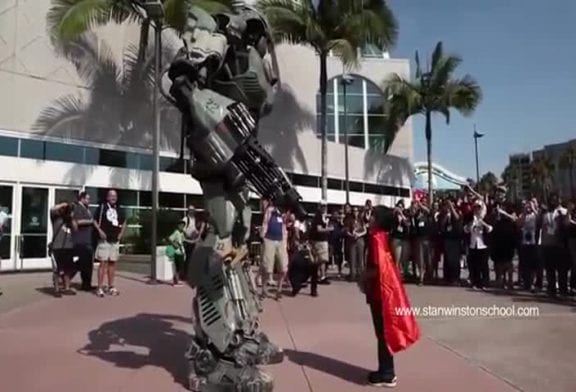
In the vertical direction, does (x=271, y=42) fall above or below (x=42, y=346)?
above

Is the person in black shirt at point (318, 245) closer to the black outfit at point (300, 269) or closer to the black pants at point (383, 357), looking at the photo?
the black outfit at point (300, 269)

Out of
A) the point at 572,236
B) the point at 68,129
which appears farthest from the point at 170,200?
the point at 572,236

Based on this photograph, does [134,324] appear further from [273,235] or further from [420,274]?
[420,274]

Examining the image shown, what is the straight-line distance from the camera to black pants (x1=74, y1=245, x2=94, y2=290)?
34.8ft

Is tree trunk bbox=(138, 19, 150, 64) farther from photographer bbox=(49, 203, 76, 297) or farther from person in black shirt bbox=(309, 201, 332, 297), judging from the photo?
person in black shirt bbox=(309, 201, 332, 297)

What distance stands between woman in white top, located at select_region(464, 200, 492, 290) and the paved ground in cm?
139

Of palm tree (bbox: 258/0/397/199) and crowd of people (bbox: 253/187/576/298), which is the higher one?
palm tree (bbox: 258/0/397/199)

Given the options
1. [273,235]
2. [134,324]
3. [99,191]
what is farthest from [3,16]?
[134,324]

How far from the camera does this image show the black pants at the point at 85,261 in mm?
10617

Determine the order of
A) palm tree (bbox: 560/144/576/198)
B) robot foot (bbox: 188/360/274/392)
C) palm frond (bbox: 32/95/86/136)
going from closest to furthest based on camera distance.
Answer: robot foot (bbox: 188/360/274/392) → palm frond (bbox: 32/95/86/136) → palm tree (bbox: 560/144/576/198)

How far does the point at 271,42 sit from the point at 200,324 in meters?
2.71

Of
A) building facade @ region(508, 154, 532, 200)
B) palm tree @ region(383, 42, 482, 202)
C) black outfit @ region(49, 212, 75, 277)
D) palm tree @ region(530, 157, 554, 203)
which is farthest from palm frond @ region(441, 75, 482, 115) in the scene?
palm tree @ region(530, 157, 554, 203)

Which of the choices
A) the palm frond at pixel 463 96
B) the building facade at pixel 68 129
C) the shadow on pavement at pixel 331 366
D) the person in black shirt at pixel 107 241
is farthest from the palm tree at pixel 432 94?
the shadow on pavement at pixel 331 366

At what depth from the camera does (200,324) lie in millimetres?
5105
